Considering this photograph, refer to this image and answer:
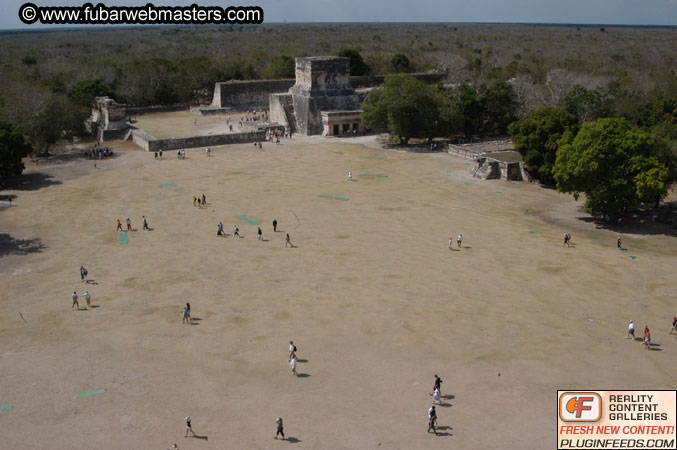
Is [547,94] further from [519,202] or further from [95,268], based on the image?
[95,268]

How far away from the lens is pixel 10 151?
36062 mm

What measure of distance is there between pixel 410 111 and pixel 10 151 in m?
28.2

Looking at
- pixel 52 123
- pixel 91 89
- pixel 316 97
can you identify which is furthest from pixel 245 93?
pixel 52 123

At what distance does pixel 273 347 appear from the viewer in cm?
1805

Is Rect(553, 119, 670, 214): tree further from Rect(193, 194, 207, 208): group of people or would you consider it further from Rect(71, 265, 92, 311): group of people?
Rect(71, 265, 92, 311): group of people

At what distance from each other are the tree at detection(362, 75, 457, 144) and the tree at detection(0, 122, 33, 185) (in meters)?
25.4

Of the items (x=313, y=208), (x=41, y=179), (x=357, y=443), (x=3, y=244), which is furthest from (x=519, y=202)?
(x=41, y=179)

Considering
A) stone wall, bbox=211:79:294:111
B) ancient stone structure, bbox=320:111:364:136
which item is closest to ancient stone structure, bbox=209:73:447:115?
stone wall, bbox=211:79:294:111

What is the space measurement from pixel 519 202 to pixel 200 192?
18816 millimetres

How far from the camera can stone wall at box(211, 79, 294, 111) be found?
64438mm

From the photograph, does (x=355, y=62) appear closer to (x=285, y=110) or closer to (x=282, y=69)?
(x=282, y=69)

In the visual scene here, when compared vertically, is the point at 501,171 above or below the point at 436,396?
above

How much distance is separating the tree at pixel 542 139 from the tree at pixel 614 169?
5.30 metres

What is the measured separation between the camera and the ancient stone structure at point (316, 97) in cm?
5306
